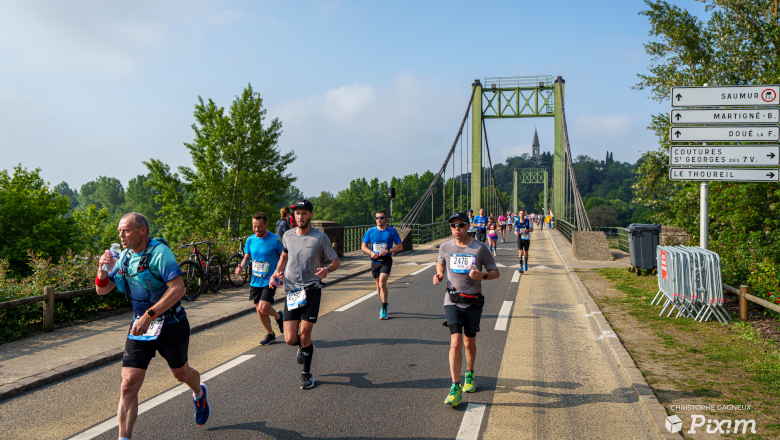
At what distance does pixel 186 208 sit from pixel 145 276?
31773 mm

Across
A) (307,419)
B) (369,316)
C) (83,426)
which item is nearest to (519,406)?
(307,419)

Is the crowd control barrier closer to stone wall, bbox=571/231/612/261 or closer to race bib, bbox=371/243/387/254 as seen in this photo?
race bib, bbox=371/243/387/254

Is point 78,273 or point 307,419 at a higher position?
point 78,273

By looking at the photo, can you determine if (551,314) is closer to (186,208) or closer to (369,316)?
(369,316)

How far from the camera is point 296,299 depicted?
503cm

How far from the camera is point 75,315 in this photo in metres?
8.03

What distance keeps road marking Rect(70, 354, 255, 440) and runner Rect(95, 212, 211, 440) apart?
0.67 meters

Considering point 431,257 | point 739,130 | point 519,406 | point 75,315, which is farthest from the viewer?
point 431,257

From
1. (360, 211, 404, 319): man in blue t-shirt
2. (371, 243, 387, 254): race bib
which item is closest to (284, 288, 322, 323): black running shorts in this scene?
(360, 211, 404, 319): man in blue t-shirt

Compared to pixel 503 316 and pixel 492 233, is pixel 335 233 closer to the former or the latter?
pixel 492 233

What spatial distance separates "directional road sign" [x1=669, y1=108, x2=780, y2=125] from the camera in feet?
27.6

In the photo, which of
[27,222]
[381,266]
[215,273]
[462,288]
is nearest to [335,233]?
[215,273]

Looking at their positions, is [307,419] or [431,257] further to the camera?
[431,257]

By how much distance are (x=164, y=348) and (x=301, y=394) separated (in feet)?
4.93
